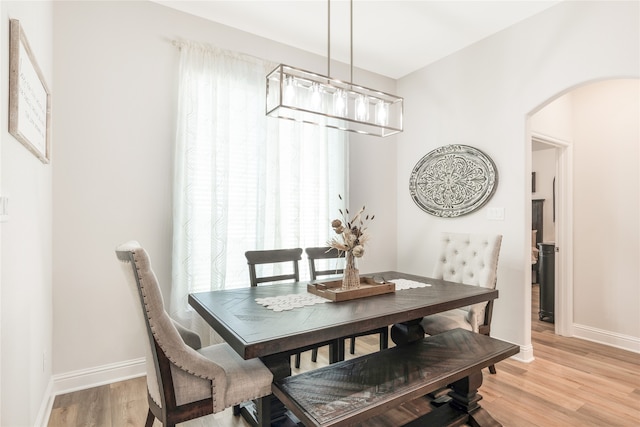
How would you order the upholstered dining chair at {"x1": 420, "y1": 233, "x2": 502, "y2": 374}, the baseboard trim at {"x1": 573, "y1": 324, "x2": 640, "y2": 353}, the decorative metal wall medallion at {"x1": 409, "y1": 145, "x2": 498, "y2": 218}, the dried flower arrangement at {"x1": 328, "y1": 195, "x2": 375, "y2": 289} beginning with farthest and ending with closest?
the decorative metal wall medallion at {"x1": 409, "y1": 145, "x2": 498, "y2": 218} → the baseboard trim at {"x1": 573, "y1": 324, "x2": 640, "y2": 353} → the upholstered dining chair at {"x1": 420, "y1": 233, "x2": 502, "y2": 374} → the dried flower arrangement at {"x1": 328, "y1": 195, "x2": 375, "y2": 289}

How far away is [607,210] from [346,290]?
302cm

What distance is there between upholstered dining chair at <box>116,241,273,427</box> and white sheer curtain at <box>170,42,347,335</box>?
134 cm

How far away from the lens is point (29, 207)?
1.75 meters

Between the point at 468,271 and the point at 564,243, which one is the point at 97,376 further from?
the point at 564,243

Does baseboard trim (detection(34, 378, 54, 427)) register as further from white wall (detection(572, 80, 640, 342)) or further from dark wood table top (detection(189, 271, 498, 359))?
white wall (detection(572, 80, 640, 342))

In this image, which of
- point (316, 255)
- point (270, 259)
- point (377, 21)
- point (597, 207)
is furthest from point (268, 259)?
point (597, 207)

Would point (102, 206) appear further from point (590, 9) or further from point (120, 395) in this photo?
point (590, 9)

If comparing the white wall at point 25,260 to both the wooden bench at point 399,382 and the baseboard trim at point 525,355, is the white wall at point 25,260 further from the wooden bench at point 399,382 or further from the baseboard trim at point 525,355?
the baseboard trim at point 525,355

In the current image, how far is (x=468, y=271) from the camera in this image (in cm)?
288

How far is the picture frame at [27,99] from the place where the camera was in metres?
1.40

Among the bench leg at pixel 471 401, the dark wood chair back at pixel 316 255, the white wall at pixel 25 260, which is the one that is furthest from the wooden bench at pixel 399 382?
the white wall at pixel 25 260

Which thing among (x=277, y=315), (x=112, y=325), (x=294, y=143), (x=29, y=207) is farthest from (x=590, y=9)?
(x=112, y=325)

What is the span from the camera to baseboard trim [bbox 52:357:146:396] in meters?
2.41

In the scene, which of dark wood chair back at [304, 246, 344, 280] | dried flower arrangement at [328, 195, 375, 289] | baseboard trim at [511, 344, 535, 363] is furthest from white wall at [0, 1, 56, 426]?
baseboard trim at [511, 344, 535, 363]
